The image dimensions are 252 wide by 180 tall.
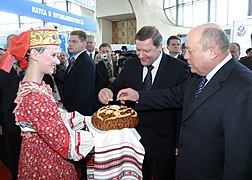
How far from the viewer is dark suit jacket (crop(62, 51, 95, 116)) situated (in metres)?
2.97

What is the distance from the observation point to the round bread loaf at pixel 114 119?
60.5 inches

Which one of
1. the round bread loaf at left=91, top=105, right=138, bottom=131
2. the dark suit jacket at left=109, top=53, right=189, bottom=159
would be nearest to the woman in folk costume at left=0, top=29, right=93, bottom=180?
the round bread loaf at left=91, top=105, right=138, bottom=131

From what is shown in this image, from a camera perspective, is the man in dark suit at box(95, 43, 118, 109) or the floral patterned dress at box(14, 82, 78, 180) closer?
the floral patterned dress at box(14, 82, 78, 180)

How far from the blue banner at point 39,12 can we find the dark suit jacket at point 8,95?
1447 mm

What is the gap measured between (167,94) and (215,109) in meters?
0.67

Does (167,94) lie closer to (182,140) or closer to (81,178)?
(182,140)

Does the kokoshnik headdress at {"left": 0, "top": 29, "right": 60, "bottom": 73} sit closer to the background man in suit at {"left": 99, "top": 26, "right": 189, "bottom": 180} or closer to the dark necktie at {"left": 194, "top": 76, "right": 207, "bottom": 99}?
the background man in suit at {"left": 99, "top": 26, "right": 189, "bottom": 180}

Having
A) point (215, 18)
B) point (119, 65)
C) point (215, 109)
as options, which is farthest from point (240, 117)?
point (215, 18)

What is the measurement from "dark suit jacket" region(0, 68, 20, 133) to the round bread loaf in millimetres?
1498

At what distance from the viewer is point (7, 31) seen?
6.67m

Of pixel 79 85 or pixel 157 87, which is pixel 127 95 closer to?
pixel 157 87

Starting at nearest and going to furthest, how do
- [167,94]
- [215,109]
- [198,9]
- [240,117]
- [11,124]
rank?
[240,117], [215,109], [167,94], [11,124], [198,9]

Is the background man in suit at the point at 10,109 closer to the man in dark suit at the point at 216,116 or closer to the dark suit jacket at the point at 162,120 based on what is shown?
the dark suit jacket at the point at 162,120

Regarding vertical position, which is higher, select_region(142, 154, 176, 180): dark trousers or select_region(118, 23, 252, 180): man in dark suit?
select_region(118, 23, 252, 180): man in dark suit
